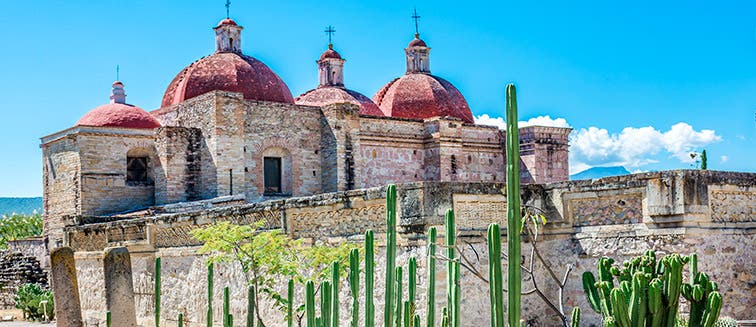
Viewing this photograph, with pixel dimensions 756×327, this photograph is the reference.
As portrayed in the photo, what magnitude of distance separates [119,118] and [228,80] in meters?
3.22

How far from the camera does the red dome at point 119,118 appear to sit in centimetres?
2403

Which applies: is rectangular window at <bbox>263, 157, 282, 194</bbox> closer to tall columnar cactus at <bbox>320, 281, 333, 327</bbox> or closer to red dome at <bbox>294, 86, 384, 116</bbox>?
red dome at <bbox>294, 86, 384, 116</bbox>

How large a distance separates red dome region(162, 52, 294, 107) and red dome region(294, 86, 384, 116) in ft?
6.40

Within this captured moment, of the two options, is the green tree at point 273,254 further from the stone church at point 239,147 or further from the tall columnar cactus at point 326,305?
the stone church at point 239,147

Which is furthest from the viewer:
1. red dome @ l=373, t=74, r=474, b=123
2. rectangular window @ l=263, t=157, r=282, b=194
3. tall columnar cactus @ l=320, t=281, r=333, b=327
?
red dome @ l=373, t=74, r=474, b=123

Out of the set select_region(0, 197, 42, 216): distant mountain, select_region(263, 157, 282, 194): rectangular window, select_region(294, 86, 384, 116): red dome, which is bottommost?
select_region(263, 157, 282, 194): rectangular window

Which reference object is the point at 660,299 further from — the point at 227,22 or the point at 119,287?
the point at 227,22

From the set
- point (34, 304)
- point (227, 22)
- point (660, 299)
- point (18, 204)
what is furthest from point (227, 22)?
point (18, 204)

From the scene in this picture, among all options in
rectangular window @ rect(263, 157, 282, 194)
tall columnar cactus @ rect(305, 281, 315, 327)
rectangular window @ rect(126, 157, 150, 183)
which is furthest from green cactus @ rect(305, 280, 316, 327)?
rectangular window @ rect(126, 157, 150, 183)

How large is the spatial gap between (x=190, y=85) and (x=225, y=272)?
14.9 m

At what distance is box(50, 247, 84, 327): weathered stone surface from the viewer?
10.8 metres

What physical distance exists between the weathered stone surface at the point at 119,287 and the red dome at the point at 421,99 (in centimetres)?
1913

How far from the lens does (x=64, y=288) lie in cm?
1079

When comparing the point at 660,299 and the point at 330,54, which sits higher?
the point at 330,54
